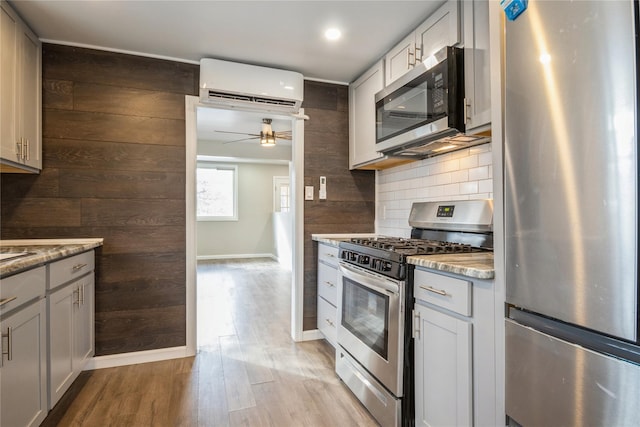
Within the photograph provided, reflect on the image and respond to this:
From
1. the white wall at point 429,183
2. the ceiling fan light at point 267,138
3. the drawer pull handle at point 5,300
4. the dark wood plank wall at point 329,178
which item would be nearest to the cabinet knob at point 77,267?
the drawer pull handle at point 5,300

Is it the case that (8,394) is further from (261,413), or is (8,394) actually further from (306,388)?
(306,388)

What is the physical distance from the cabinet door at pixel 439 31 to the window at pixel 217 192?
6373 mm

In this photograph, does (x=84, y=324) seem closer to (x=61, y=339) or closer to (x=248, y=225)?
(x=61, y=339)

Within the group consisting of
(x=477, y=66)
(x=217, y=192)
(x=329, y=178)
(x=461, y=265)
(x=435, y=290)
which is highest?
(x=477, y=66)

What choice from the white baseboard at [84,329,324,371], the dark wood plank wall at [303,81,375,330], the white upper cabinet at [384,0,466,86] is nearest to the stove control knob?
the dark wood plank wall at [303,81,375,330]

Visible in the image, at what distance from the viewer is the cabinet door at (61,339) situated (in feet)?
5.63

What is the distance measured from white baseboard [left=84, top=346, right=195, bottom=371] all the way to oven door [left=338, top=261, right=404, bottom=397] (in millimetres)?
1284

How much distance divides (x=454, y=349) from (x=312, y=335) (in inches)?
70.5

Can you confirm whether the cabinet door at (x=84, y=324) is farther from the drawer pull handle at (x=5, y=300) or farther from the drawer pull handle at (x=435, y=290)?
the drawer pull handle at (x=435, y=290)

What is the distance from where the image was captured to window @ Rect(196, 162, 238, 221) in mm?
7699

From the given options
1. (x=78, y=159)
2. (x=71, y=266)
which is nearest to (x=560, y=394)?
(x=71, y=266)

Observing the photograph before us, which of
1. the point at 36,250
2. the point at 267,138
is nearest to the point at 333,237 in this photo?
A: the point at 36,250

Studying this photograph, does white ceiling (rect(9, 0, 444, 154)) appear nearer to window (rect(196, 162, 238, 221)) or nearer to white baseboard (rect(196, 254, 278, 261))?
window (rect(196, 162, 238, 221))

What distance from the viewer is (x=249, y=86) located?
2.60 m
